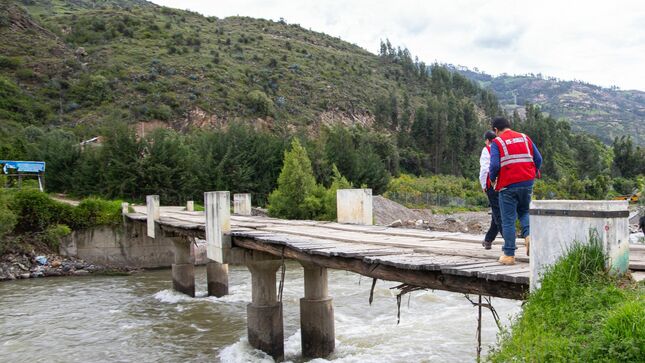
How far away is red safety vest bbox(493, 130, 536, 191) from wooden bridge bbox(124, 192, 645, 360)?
0.92m

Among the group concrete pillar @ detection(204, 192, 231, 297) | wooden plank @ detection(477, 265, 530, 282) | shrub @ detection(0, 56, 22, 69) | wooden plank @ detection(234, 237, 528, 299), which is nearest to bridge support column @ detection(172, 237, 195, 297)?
concrete pillar @ detection(204, 192, 231, 297)

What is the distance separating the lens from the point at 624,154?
77500 mm

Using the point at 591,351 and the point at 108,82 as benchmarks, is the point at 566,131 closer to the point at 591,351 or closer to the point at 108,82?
the point at 108,82

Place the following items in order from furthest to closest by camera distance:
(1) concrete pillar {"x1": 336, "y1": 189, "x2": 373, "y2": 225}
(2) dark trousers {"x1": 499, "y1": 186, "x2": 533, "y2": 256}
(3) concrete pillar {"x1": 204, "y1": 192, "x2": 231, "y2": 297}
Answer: (1) concrete pillar {"x1": 336, "y1": 189, "x2": 373, "y2": 225} → (3) concrete pillar {"x1": 204, "y1": 192, "x2": 231, "y2": 297} → (2) dark trousers {"x1": 499, "y1": 186, "x2": 533, "y2": 256}

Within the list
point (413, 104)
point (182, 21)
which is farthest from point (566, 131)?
point (182, 21)

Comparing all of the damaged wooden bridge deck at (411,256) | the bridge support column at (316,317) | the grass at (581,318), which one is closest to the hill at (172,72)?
the bridge support column at (316,317)

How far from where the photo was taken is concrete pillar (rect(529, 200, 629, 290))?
14.3 ft

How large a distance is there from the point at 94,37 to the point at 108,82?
658 inches

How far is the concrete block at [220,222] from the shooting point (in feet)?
36.8

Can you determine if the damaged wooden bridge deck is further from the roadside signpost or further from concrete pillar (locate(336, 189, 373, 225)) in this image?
the roadside signpost

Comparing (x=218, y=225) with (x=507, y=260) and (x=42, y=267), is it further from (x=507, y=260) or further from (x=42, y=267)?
(x=42, y=267)

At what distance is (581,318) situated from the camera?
158 inches

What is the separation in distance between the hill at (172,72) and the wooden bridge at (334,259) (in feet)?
114

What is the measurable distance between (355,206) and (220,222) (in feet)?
10.8
